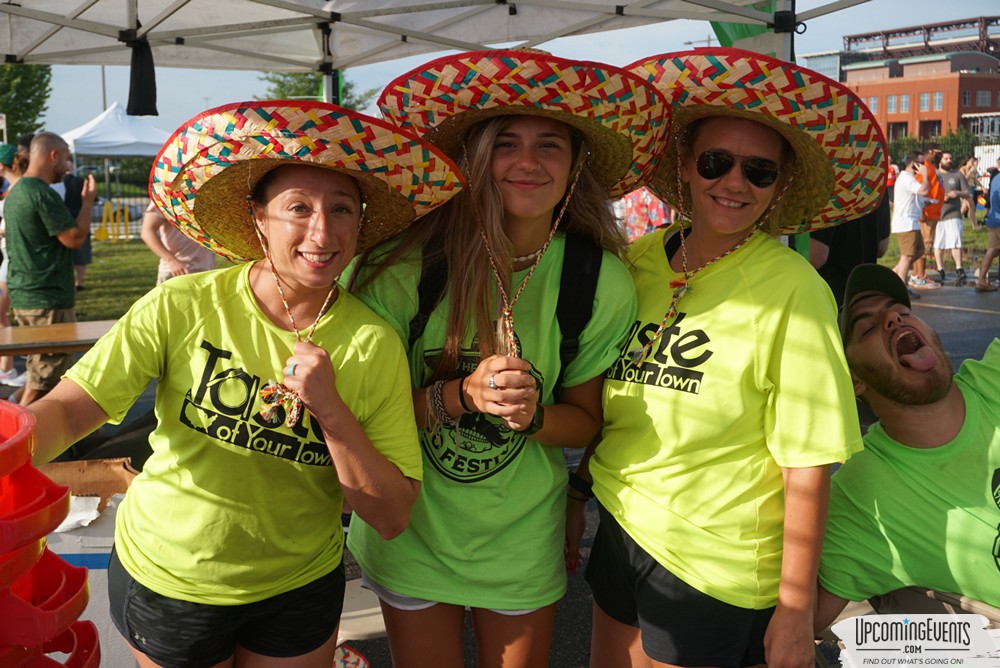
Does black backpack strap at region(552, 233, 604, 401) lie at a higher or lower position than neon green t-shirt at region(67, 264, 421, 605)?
higher

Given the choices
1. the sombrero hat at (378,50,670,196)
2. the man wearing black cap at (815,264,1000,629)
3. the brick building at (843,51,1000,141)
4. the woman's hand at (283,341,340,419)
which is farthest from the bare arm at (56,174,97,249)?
the brick building at (843,51,1000,141)

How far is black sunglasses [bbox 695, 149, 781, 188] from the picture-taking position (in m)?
2.06

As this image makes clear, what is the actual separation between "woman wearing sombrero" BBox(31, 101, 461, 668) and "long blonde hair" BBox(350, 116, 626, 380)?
0.19 m

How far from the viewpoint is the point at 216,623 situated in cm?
186

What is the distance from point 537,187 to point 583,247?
195 mm

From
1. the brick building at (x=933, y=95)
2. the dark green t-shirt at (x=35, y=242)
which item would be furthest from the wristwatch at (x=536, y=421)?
the brick building at (x=933, y=95)

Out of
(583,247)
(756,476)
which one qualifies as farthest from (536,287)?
(756,476)

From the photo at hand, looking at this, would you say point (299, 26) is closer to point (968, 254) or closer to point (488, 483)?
point (488, 483)

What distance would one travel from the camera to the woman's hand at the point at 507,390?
1898mm

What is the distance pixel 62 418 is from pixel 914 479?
1.90 m

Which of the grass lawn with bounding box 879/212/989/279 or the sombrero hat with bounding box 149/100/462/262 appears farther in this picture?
the grass lawn with bounding box 879/212/989/279

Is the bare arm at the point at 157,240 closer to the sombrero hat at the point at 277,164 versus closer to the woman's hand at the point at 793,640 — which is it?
the sombrero hat at the point at 277,164

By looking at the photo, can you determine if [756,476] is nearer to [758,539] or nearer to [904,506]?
[758,539]

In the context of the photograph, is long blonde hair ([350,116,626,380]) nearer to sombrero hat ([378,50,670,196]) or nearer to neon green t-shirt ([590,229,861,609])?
sombrero hat ([378,50,670,196])
